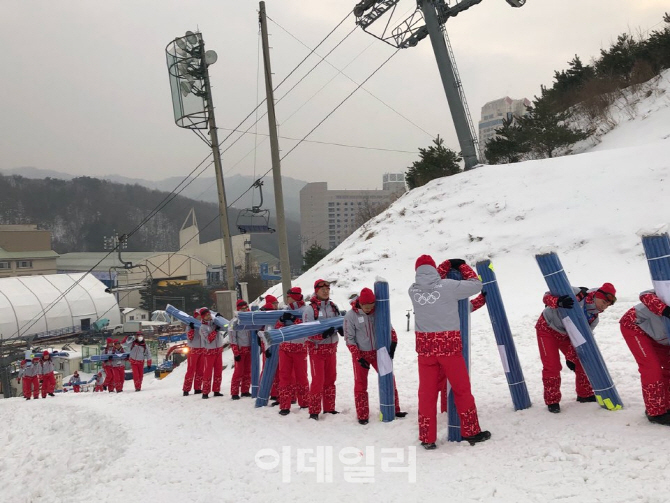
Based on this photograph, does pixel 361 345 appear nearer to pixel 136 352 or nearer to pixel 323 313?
pixel 323 313

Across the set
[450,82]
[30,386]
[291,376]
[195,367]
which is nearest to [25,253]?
[30,386]

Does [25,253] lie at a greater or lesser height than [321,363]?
greater

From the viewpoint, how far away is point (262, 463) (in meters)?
5.81

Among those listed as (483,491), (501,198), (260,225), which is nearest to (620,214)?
(501,198)

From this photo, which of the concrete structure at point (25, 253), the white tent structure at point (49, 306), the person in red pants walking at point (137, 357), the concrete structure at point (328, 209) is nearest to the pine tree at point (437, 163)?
the person in red pants walking at point (137, 357)

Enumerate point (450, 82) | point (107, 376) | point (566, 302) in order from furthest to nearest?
point (450, 82), point (107, 376), point (566, 302)

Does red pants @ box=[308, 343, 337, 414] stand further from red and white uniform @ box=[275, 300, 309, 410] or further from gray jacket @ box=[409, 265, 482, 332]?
gray jacket @ box=[409, 265, 482, 332]

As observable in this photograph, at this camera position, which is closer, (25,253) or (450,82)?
(450,82)

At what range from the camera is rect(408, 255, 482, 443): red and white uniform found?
18.1ft

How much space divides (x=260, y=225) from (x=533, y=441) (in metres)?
15.8

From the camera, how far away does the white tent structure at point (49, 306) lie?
→ 181ft

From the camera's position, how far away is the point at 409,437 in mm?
6094

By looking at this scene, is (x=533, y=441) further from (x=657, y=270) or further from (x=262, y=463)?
(x=262, y=463)

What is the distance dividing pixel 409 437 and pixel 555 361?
191 cm
